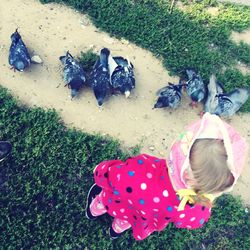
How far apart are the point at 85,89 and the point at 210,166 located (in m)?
3.62

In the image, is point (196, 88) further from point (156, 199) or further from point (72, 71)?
point (156, 199)

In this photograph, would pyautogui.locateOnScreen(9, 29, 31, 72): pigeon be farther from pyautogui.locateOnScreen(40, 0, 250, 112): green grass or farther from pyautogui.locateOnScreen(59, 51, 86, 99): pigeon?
pyautogui.locateOnScreen(40, 0, 250, 112): green grass

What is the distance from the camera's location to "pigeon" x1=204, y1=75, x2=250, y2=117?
670cm

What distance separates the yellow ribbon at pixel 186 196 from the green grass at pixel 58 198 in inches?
84.6

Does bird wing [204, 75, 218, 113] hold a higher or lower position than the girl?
lower

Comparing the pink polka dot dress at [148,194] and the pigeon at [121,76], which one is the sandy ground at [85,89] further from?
the pink polka dot dress at [148,194]

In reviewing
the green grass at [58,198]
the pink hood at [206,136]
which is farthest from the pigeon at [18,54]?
the pink hood at [206,136]

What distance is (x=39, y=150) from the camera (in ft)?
20.3

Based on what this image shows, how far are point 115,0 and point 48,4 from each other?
1129 millimetres

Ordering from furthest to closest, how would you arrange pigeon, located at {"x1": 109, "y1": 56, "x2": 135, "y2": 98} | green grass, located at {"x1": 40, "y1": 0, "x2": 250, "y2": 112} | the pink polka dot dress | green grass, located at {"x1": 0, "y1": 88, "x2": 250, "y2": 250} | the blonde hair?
green grass, located at {"x1": 40, "y1": 0, "x2": 250, "y2": 112} → pigeon, located at {"x1": 109, "y1": 56, "x2": 135, "y2": 98} → green grass, located at {"x1": 0, "y1": 88, "x2": 250, "y2": 250} → the pink polka dot dress → the blonde hair

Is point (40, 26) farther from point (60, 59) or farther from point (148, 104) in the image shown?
point (148, 104)

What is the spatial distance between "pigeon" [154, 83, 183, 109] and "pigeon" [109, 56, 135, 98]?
47 centimetres

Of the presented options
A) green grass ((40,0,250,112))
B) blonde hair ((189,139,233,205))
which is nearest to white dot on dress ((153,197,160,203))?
blonde hair ((189,139,233,205))

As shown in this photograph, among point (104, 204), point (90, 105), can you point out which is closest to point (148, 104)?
point (90, 105)
